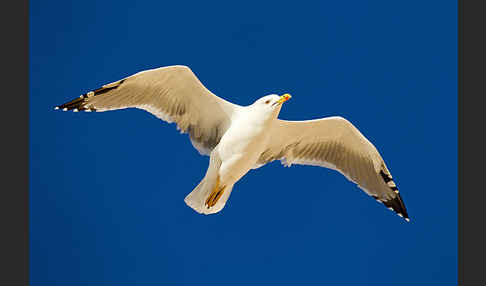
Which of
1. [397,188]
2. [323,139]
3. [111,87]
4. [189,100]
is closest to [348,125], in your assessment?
[323,139]

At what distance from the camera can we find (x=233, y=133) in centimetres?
328

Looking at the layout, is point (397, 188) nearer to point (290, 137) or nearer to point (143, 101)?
point (290, 137)

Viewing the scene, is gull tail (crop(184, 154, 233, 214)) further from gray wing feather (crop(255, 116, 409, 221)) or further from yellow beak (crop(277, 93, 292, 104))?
yellow beak (crop(277, 93, 292, 104))

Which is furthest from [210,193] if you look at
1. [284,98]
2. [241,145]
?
[284,98]

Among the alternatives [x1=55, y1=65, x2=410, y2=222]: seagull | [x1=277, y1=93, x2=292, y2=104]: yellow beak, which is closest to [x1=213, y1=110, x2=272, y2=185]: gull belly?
[x1=55, y1=65, x2=410, y2=222]: seagull

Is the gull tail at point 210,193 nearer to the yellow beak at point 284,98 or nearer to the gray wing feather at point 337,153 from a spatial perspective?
the gray wing feather at point 337,153

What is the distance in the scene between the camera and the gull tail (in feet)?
11.0

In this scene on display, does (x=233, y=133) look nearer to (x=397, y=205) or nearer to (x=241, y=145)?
(x=241, y=145)

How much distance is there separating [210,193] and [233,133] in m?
0.31

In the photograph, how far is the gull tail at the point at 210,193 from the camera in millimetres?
3352

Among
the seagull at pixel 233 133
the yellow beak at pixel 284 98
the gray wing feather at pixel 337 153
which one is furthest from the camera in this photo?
the gray wing feather at pixel 337 153

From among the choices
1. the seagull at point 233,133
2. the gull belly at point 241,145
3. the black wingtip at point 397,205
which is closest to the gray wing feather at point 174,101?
the seagull at point 233,133

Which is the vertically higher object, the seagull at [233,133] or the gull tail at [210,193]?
the seagull at [233,133]

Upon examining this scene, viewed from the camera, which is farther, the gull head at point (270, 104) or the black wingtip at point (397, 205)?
the black wingtip at point (397, 205)
